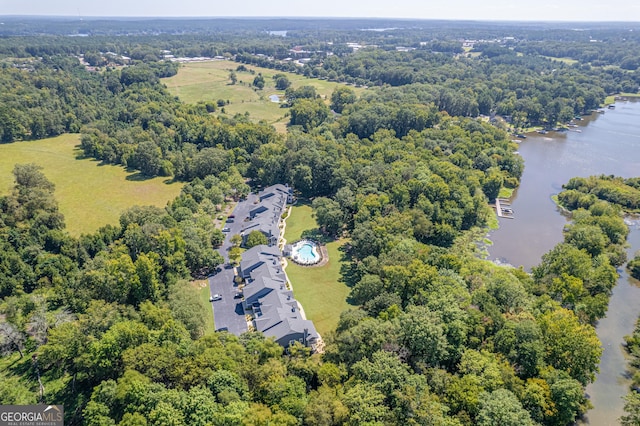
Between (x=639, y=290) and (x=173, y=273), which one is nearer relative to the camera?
(x=173, y=273)

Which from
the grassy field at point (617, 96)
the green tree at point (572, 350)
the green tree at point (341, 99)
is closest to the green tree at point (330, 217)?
the green tree at point (572, 350)

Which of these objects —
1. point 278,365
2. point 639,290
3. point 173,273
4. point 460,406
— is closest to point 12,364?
point 173,273

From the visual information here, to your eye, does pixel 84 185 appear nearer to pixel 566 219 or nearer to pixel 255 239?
pixel 255 239

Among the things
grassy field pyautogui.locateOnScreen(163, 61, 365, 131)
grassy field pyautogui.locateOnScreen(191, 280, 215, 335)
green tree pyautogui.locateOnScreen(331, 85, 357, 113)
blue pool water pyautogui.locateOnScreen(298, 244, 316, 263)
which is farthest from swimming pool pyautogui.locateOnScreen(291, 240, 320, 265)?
green tree pyautogui.locateOnScreen(331, 85, 357, 113)

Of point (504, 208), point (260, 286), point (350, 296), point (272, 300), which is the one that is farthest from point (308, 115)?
point (272, 300)

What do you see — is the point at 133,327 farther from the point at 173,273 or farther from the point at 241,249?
the point at 241,249

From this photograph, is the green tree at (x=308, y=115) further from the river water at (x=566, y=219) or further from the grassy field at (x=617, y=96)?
the grassy field at (x=617, y=96)

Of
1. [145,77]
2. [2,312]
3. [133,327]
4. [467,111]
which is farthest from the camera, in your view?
[145,77]

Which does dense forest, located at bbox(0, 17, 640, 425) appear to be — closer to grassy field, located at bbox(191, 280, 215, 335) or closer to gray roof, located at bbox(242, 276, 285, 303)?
grassy field, located at bbox(191, 280, 215, 335)
